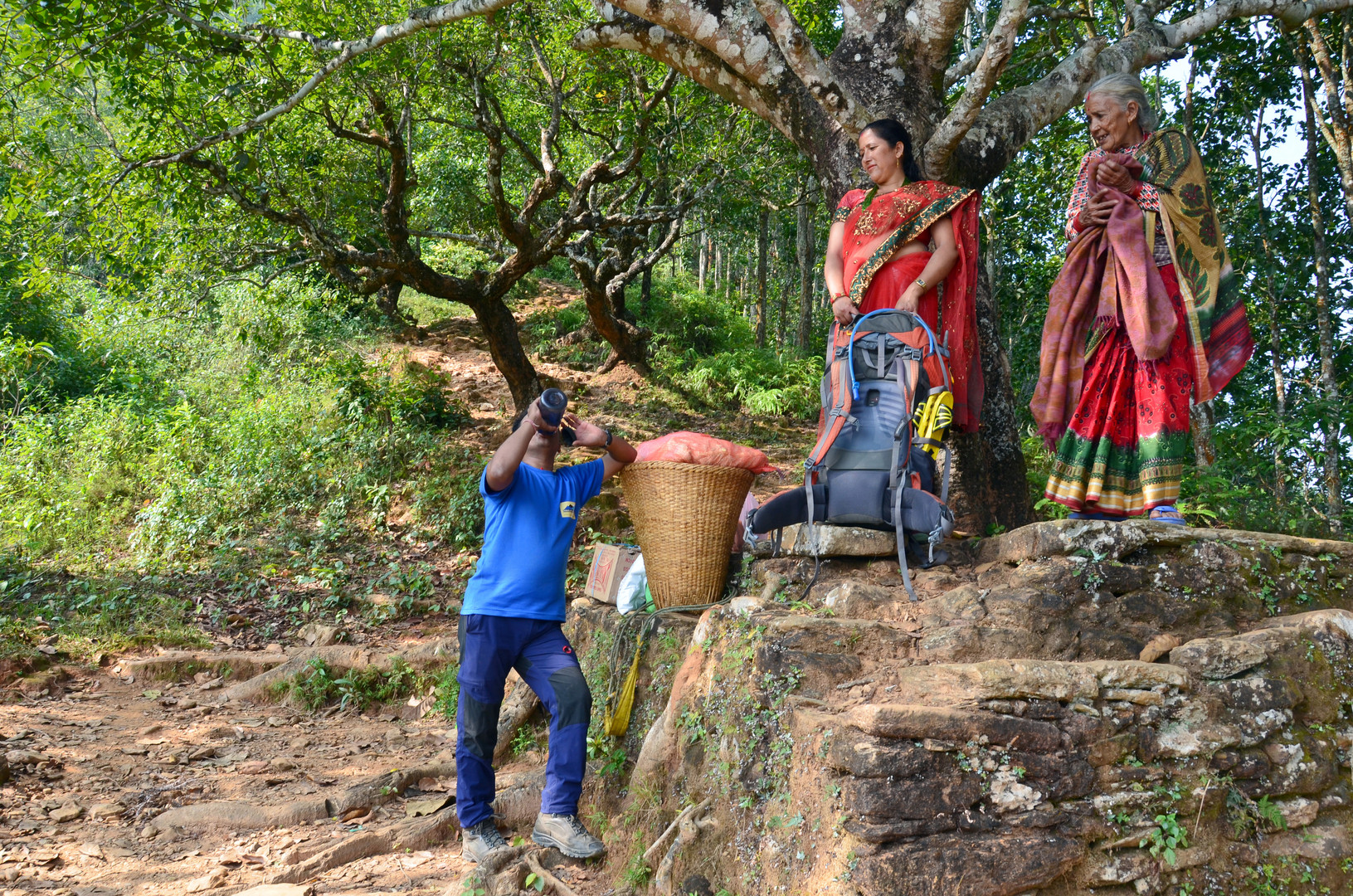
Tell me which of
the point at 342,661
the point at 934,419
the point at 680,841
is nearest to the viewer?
the point at 680,841

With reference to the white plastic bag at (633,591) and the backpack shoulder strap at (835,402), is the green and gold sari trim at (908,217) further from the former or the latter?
the white plastic bag at (633,591)

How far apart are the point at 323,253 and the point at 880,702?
7635mm

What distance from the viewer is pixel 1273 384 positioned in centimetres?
1080

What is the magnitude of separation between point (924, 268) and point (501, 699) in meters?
2.71

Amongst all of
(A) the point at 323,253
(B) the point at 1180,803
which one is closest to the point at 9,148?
(A) the point at 323,253

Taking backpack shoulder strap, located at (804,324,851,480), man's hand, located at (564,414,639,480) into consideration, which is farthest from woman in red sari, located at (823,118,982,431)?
man's hand, located at (564,414,639,480)

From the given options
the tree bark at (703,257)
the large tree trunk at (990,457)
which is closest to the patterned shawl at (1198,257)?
the large tree trunk at (990,457)

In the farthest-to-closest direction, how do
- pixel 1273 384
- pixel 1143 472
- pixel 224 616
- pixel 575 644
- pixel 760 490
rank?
1. pixel 1273 384
2. pixel 760 490
3. pixel 224 616
4. pixel 575 644
5. pixel 1143 472

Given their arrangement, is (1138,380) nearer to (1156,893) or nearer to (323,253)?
(1156,893)

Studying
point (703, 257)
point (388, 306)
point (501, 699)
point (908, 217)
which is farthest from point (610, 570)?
point (703, 257)

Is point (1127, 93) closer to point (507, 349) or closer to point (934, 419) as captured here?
point (934, 419)

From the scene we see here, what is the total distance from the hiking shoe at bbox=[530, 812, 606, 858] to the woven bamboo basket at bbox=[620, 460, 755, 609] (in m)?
1.12

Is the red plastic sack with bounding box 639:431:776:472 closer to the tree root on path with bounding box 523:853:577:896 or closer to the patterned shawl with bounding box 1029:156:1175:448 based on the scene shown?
the patterned shawl with bounding box 1029:156:1175:448

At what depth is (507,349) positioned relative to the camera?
10.6 m
